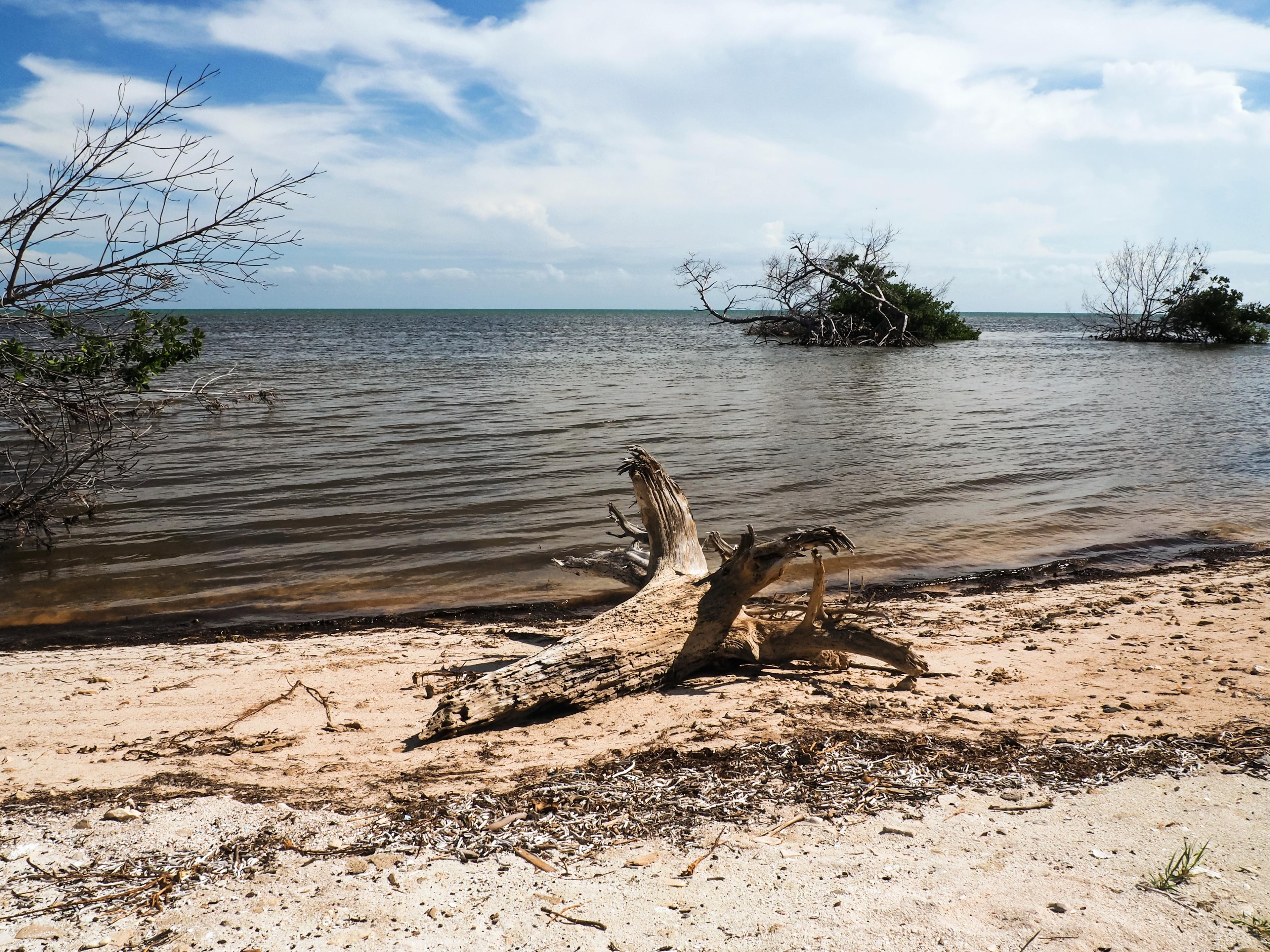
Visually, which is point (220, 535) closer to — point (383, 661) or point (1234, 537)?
point (383, 661)

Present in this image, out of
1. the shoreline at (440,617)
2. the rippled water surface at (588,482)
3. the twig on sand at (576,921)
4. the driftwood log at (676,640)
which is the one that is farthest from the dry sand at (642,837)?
the rippled water surface at (588,482)

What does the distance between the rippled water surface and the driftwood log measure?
7.72 feet

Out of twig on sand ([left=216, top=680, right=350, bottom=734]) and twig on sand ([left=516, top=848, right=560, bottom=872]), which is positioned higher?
twig on sand ([left=516, top=848, right=560, bottom=872])

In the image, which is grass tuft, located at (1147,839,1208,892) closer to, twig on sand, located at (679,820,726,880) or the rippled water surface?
twig on sand, located at (679,820,726,880)

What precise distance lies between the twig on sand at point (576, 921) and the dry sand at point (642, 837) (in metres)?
0.02

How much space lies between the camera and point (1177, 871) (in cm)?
266

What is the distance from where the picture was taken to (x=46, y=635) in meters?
6.41

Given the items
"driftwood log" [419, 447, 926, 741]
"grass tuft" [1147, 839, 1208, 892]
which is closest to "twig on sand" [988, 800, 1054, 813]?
"grass tuft" [1147, 839, 1208, 892]

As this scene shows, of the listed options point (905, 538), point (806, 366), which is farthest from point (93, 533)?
point (806, 366)

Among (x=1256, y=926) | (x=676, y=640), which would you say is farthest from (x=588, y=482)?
(x=1256, y=926)

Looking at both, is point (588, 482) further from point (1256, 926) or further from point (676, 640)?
point (1256, 926)

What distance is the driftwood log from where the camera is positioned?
4148mm

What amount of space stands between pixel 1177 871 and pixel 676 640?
265 cm

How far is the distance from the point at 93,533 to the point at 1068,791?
9.59 metres
